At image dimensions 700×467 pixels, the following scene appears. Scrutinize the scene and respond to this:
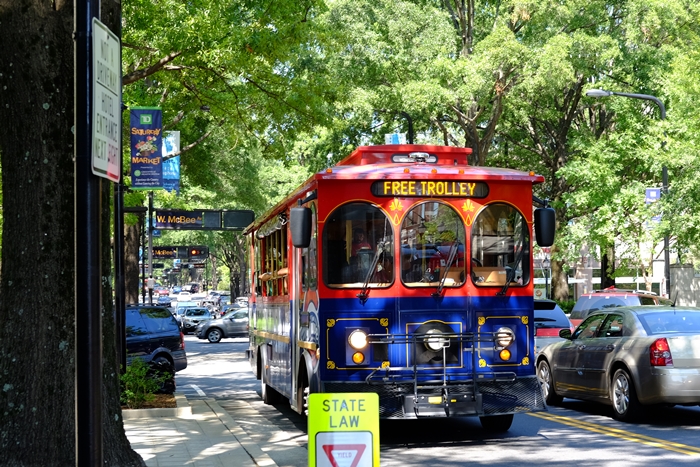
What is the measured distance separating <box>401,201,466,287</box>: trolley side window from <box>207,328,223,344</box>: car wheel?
32619mm

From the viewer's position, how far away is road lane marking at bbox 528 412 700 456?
1129 cm

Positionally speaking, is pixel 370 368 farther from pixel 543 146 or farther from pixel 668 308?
pixel 543 146

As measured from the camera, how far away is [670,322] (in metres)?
13.9

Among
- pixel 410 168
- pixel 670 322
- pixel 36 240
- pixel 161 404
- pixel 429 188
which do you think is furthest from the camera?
pixel 161 404

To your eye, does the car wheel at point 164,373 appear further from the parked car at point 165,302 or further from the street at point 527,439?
the parked car at point 165,302

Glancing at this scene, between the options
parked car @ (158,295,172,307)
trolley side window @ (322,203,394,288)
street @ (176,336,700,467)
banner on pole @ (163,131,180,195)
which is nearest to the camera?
street @ (176,336,700,467)

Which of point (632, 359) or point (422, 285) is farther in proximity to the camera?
point (632, 359)

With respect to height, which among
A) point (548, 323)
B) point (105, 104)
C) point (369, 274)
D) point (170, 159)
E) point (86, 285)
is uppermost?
point (170, 159)

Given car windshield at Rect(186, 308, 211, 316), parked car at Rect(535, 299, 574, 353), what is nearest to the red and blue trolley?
parked car at Rect(535, 299, 574, 353)

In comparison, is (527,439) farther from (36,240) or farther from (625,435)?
(36,240)

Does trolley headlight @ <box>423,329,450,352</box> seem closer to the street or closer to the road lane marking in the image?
the street

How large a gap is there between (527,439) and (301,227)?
417 centimetres

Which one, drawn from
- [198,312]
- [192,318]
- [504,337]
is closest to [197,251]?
[198,312]

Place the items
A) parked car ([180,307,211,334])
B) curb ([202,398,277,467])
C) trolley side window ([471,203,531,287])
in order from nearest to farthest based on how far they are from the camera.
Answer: curb ([202,398,277,467]) < trolley side window ([471,203,531,287]) < parked car ([180,307,211,334])
